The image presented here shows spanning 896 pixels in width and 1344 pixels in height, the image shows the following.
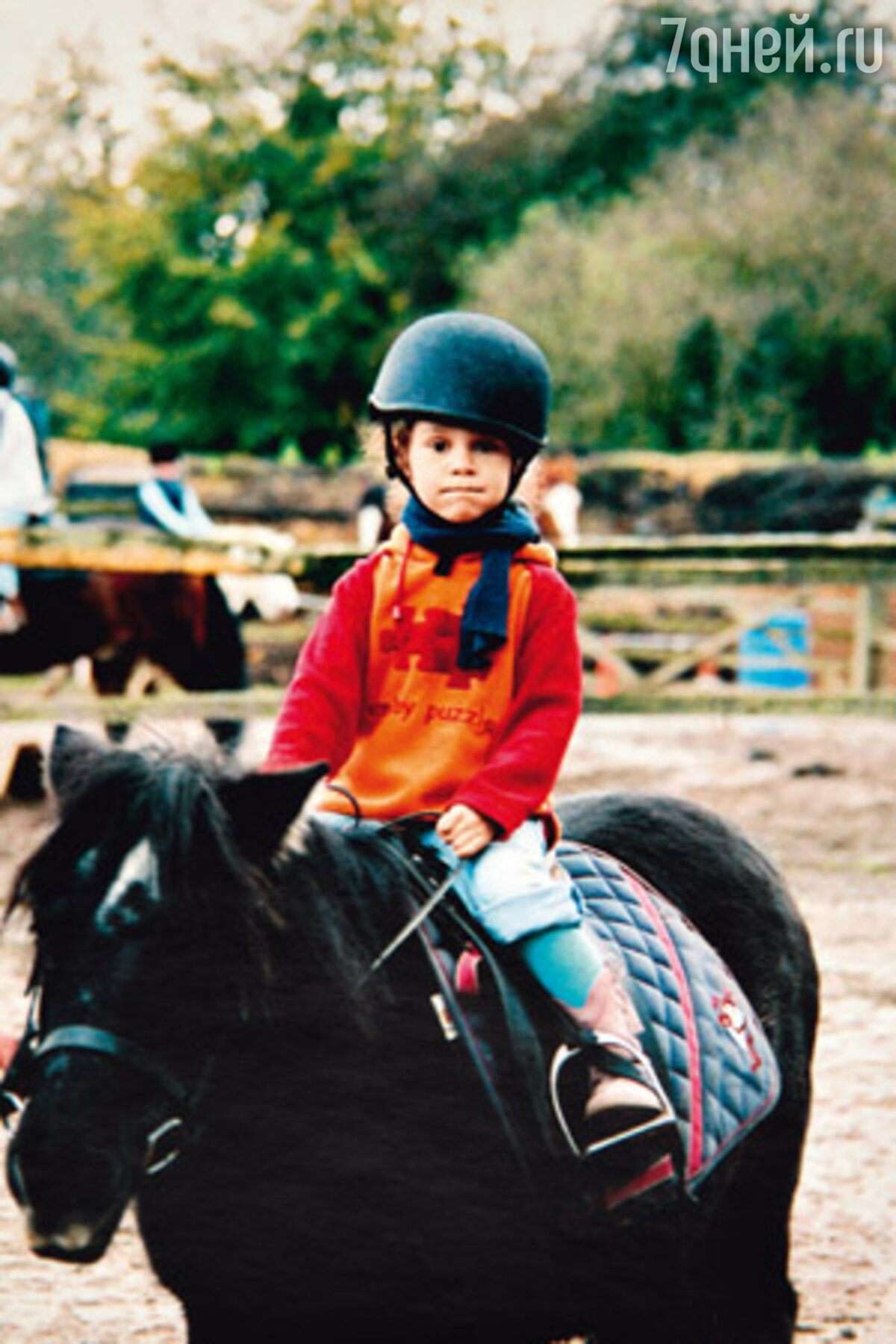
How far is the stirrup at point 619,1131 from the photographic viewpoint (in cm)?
152

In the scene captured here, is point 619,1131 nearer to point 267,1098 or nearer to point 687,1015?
point 687,1015

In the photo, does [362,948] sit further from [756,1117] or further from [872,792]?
[872,792]

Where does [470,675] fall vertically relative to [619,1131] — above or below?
above

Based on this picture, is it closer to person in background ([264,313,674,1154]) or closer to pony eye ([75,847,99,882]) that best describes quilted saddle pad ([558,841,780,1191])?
person in background ([264,313,674,1154])

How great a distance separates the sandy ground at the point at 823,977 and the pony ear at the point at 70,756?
0.05 m

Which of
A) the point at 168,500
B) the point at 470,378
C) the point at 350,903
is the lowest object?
the point at 168,500

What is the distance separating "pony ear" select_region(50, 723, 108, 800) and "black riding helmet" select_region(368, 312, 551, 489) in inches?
20.2

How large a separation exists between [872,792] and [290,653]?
21.0 ft

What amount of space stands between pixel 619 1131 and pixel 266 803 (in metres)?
0.51

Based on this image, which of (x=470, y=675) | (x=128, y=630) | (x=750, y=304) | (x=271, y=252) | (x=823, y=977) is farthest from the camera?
(x=271, y=252)

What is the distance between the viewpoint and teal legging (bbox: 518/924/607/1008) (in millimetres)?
1599

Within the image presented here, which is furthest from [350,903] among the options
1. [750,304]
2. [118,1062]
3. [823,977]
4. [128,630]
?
[750,304]

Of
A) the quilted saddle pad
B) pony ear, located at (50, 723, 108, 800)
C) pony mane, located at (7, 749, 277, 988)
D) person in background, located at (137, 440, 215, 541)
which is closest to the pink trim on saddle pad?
the quilted saddle pad

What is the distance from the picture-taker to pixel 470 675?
1.71 meters
